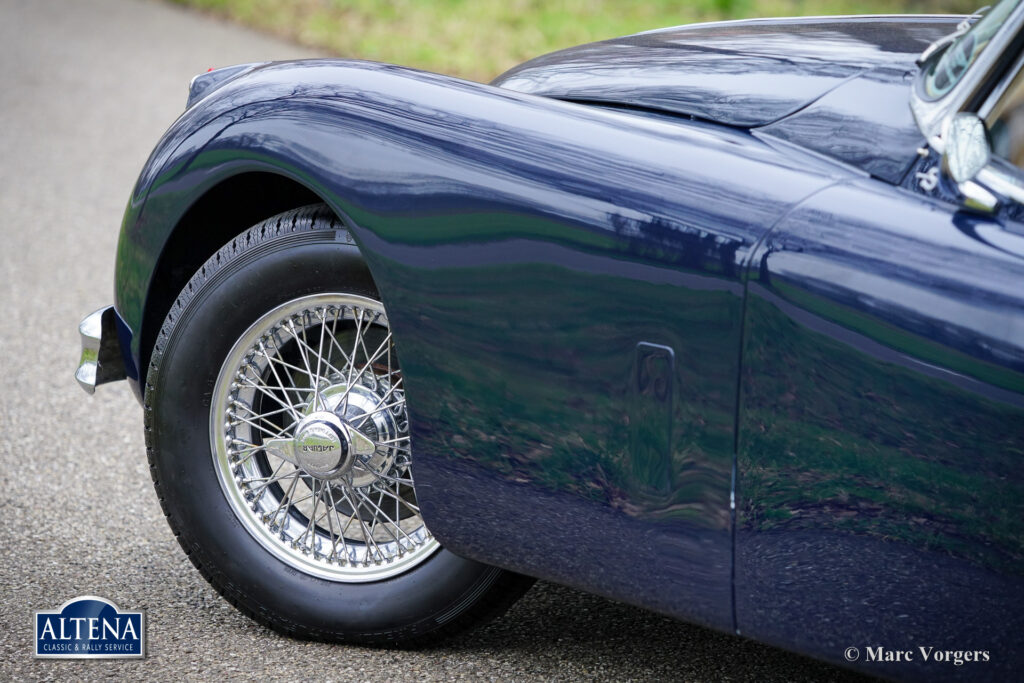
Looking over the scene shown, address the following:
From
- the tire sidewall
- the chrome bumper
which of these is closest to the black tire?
the tire sidewall

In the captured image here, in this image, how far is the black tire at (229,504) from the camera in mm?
2340

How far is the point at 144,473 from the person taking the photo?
10.9 feet

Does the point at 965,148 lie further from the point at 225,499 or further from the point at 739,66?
the point at 225,499

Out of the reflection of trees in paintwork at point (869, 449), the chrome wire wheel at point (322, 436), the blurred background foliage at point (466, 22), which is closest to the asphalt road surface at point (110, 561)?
the chrome wire wheel at point (322, 436)

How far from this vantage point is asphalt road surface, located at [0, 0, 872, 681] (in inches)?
94.0

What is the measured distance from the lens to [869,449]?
71.1 inches

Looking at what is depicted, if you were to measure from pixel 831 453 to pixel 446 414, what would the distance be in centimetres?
74

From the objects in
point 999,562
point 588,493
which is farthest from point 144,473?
point 999,562

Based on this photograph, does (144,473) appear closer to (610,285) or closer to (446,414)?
(446,414)

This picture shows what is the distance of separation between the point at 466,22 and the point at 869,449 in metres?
7.95

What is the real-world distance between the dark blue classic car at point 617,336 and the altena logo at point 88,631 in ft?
0.70

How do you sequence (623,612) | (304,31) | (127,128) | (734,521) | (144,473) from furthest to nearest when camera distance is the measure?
(304,31) → (127,128) → (144,473) → (623,612) → (734,521)

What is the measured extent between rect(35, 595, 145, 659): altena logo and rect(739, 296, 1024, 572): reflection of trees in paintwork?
1.43 m

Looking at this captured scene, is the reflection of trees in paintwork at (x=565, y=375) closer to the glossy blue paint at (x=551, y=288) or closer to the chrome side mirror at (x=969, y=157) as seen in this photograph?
the glossy blue paint at (x=551, y=288)
